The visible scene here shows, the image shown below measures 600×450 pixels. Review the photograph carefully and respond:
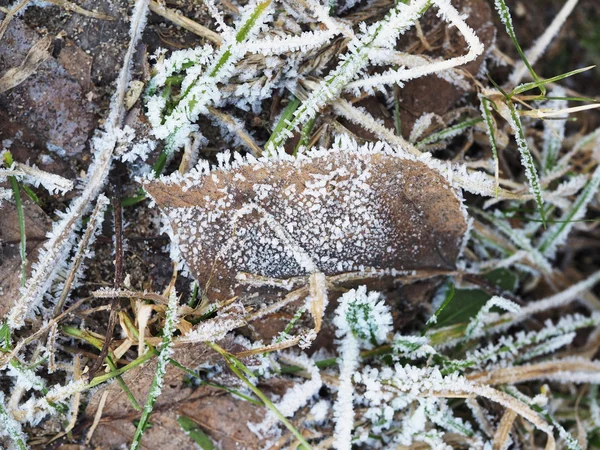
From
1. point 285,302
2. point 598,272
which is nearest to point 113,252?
point 285,302

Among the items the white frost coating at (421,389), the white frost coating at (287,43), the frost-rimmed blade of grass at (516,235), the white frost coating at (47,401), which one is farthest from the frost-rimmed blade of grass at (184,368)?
the frost-rimmed blade of grass at (516,235)

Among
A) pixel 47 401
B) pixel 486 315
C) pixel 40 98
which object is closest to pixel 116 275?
pixel 47 401

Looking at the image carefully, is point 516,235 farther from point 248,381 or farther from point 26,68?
point 26,68

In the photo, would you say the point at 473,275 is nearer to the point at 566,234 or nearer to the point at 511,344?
the point at 511,344

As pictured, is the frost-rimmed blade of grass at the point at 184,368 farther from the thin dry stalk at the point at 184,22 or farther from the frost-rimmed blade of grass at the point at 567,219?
the frost-rimmed blade of grass at the point at 567,219

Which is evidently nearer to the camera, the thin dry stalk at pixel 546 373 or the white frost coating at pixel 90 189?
the white frost coating at pixel 90 189

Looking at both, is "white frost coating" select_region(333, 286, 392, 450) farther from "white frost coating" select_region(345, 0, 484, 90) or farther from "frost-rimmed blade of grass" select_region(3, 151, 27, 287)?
"frost-rimmed blade of grass" select_region(3, 151, 27, 287)

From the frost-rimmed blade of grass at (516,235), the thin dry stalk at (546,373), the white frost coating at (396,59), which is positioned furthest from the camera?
the frost-rimmed blade of grass at (516,235)
